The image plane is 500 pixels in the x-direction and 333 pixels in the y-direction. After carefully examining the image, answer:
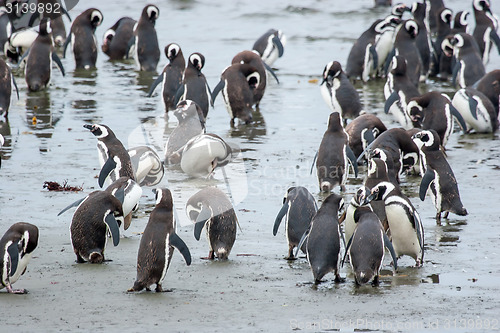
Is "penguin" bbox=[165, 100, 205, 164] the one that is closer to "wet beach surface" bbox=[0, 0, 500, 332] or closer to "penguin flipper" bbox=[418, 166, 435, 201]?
"wet beach surface" bbox=[0, 0, 500, 332]

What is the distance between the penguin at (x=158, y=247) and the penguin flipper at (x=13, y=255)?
2.38ft

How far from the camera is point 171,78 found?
10.9m

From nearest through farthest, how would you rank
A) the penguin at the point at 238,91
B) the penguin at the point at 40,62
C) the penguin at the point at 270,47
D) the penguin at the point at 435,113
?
the penguin at the point at 435,113 < the penguin at the point at 238,91 < the penguin at the point at 40,62 < the penguin at the point at 270,47

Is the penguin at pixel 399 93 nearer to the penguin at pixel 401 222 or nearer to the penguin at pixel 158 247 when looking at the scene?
the penguin at pixel 401 222

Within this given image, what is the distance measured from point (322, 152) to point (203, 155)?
122cm

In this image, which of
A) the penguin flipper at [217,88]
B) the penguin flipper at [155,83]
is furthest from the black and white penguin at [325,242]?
the penguin flipper at [155,83]

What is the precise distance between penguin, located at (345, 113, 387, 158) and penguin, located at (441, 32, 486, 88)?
12.1 ft

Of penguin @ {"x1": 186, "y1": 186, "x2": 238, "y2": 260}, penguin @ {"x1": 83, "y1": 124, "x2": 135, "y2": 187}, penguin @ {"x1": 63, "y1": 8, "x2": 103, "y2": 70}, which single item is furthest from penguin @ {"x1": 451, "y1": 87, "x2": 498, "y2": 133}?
penguin @ {"x1": 63, "y1": 8, "x2": 103, "y2": 70}

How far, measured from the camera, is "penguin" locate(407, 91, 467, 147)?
8.93 m

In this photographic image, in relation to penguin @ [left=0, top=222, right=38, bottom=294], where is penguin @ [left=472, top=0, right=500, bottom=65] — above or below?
above

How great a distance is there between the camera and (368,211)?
546 cm

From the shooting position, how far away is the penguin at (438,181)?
668 cm

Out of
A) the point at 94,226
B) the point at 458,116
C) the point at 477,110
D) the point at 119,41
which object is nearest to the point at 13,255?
the point at 94,226

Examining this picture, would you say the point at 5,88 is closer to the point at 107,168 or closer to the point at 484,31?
the point at 107,168
